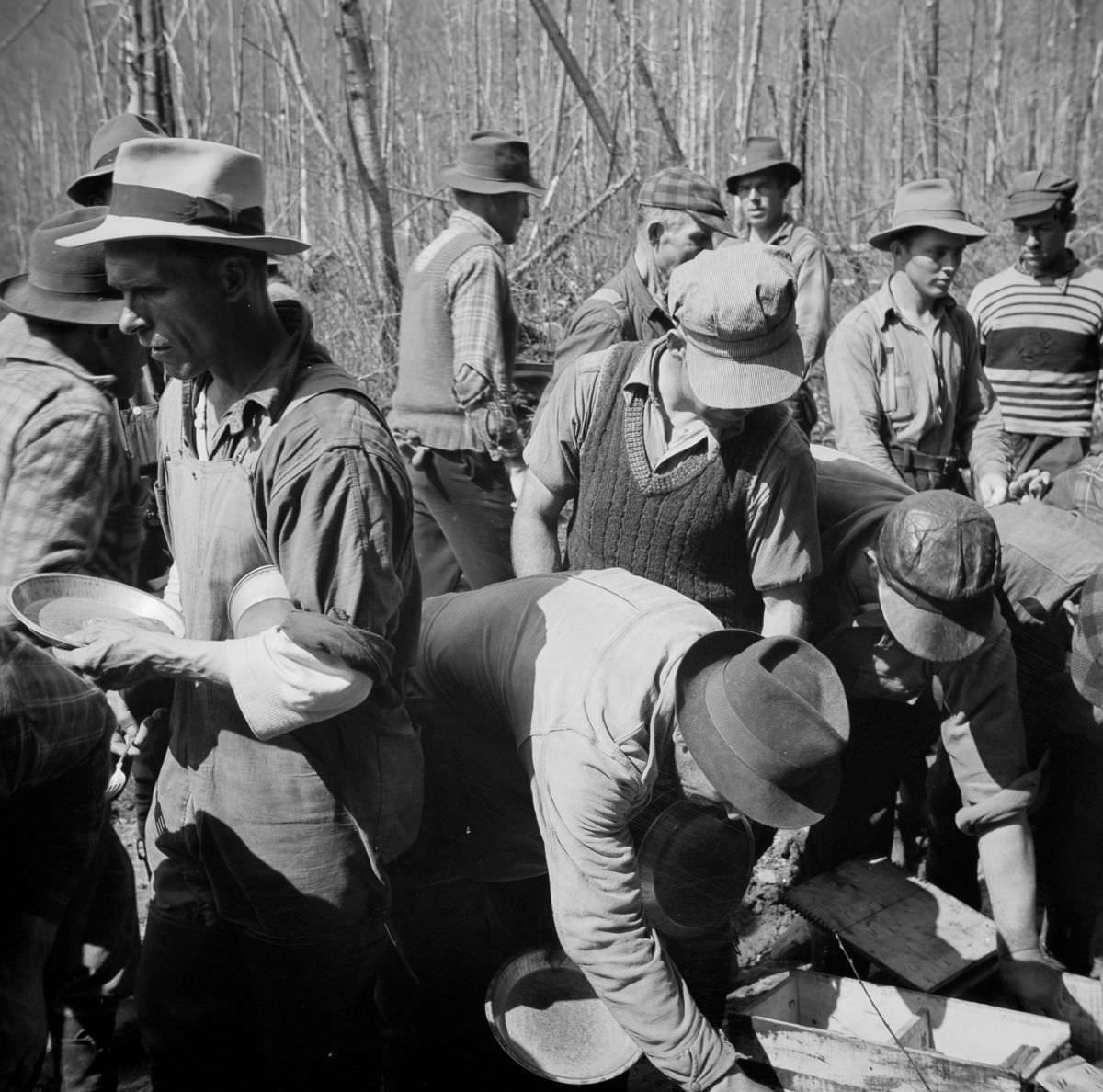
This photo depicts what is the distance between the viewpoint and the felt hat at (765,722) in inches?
88.3

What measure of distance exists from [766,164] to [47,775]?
4.40 metres

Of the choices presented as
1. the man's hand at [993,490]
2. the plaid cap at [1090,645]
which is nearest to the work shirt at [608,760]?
the plaid cap at [1090,645]

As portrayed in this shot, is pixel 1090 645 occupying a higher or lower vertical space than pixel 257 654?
lower

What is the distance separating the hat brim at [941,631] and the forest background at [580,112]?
2779 mm

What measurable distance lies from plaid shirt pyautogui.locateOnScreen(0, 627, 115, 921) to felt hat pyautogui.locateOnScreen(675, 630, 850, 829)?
105 cm

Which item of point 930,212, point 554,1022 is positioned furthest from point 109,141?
point 554,1022

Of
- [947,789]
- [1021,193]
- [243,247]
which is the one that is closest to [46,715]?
[243,247]

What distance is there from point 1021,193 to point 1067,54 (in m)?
12.5

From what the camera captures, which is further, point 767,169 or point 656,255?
point 767,169

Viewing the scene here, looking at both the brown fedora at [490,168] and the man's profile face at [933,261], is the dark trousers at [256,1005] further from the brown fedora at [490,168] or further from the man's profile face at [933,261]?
the man's profile face at [933,261]

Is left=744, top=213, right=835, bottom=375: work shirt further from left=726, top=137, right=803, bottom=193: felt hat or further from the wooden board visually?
the wooden board

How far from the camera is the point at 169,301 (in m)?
2.31

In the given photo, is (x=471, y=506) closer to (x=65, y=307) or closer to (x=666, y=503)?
(x=666, y=503)

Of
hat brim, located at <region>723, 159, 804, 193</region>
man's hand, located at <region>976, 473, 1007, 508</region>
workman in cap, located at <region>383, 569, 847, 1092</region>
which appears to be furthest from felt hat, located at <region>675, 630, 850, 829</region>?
hat brim, located at <region>723, 159, 804, 193</region>
